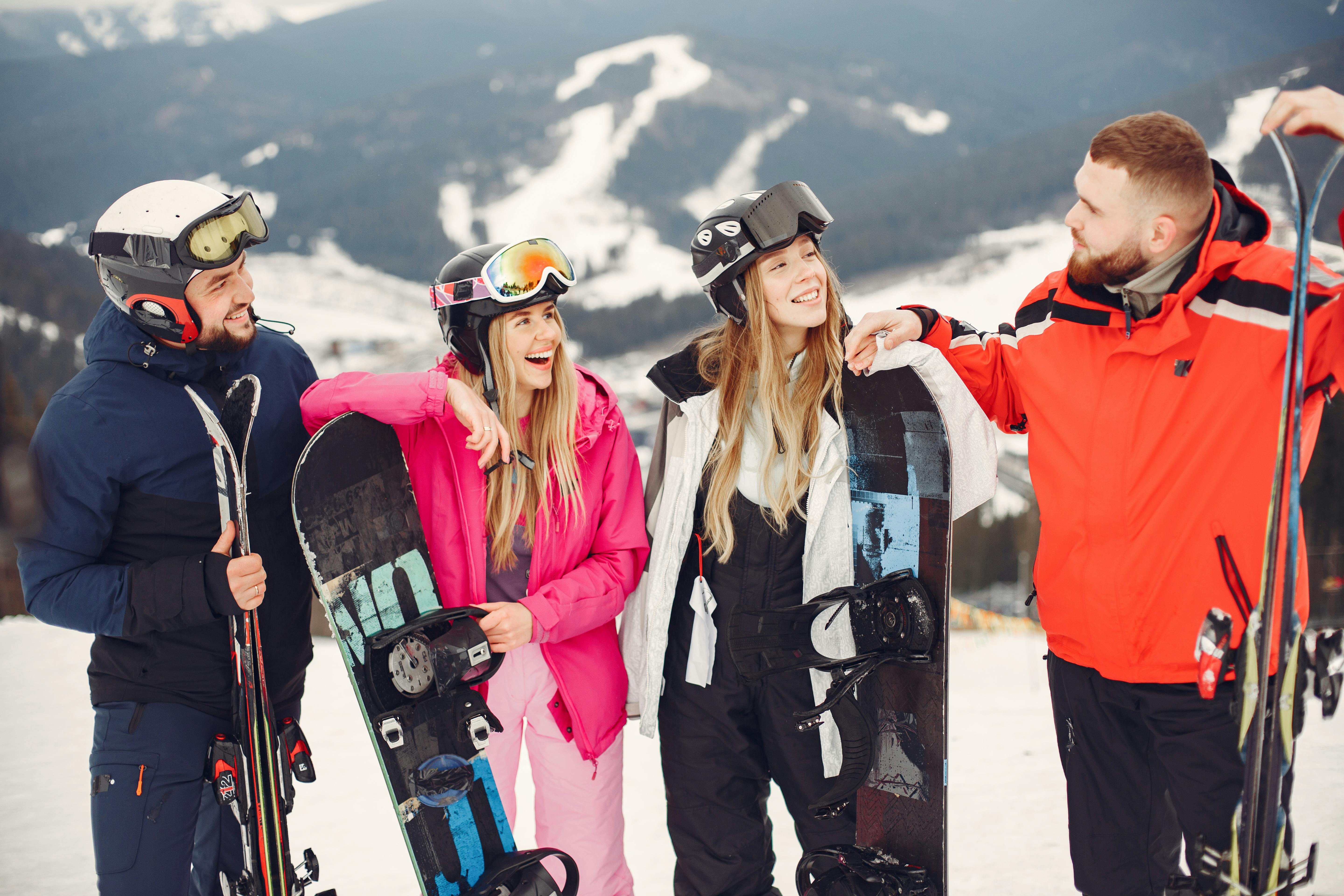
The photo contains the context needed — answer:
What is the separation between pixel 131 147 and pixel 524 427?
132 meters

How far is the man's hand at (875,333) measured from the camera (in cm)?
199

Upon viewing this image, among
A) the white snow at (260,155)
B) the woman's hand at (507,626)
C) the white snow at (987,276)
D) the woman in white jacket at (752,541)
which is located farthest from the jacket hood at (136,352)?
the white snow at (260,155)

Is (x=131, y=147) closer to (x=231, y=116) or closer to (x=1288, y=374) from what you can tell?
(x=231, y=116)

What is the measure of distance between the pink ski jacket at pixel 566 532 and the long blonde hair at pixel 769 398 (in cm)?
24

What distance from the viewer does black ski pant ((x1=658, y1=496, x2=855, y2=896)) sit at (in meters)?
2.07

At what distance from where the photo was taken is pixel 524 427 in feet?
7.14

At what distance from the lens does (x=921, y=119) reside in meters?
130

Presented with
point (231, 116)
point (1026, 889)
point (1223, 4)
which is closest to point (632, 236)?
point (231, 116)

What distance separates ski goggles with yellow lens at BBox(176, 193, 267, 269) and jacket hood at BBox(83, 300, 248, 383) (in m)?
0.20

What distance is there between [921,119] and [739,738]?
468 ft

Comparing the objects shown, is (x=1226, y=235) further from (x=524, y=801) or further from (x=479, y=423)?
(x=524, y=801)

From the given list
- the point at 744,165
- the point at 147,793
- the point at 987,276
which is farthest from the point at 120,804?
the point at 744,165

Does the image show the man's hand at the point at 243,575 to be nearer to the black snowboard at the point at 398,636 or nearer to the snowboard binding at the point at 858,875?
the black snowboard at the point at 398,636

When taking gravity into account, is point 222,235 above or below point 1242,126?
below
